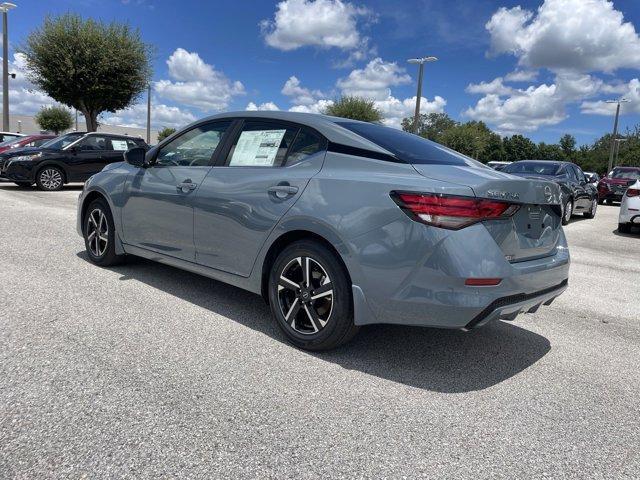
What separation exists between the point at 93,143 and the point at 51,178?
4.75 feet

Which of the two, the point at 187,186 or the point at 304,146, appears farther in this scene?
the point at 187,186

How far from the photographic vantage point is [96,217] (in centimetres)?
532

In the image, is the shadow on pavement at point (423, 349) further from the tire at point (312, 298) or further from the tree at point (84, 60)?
the tree at point (84, 60)

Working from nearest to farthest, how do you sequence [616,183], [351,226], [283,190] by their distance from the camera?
[351,226] < [283,190] < [616,183]

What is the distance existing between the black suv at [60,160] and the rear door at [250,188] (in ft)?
32.4

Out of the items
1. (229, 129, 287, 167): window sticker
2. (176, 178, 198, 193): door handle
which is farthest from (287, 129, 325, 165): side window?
(176, 178, 198, 193): door handle

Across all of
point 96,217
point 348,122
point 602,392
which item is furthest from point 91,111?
point 602,392

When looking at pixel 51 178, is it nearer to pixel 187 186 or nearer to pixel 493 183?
pixel 187 186

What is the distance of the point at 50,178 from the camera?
43.9ft

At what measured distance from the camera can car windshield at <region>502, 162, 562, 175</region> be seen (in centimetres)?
1191

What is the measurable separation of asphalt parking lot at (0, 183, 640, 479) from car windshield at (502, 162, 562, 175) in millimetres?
7862

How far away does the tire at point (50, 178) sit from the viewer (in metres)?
13.2

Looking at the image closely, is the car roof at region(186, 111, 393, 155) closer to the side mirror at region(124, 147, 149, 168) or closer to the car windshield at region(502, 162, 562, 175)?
the side mirror at region(124, 147, 149, 168)

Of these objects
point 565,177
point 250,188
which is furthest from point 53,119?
point 250,188
